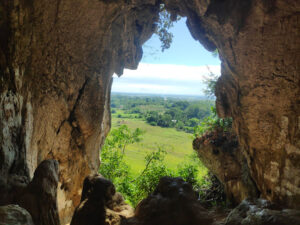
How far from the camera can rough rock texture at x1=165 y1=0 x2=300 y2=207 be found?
5461mm

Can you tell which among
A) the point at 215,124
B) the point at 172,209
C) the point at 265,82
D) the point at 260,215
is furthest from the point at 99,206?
the point at 215,124

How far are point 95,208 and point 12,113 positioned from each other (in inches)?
100

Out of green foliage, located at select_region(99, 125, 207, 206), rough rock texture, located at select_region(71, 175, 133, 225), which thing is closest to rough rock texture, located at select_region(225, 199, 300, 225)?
rough rock texture, located at select_region(71, 175, 133, 225)

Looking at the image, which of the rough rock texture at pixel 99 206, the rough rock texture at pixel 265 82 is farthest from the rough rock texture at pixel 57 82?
the rough rock texture at pixel 265 82

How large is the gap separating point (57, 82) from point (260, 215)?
601cm

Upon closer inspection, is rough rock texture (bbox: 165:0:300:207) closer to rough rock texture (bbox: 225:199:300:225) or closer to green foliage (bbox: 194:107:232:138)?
rough rock texture (bbox: 225:199:300:225)

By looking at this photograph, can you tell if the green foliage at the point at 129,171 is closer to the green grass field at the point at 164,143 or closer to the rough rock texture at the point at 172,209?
the green grass field at the point at 164,143

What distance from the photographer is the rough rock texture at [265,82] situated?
546cm

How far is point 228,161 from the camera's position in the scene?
984cm

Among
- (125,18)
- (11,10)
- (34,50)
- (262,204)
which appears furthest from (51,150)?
(125,18)

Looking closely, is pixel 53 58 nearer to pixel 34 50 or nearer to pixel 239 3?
pixel 34 50

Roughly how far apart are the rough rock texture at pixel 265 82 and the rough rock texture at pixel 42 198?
222 inches

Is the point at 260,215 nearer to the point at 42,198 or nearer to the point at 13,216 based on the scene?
the point at 13,216

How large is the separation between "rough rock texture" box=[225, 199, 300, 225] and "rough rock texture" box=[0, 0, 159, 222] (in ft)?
12.8
